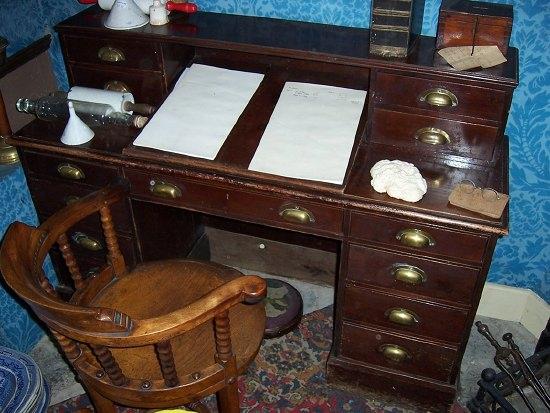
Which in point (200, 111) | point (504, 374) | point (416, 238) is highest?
point (200, 111)

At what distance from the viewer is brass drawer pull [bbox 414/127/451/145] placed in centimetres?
194

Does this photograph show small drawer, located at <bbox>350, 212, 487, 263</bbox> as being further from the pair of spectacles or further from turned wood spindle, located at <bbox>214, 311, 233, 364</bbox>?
turned wood spindle, located at <bbox>214, 311, 233, 364</bbox>

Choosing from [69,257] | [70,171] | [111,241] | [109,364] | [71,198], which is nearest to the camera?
[109,364]

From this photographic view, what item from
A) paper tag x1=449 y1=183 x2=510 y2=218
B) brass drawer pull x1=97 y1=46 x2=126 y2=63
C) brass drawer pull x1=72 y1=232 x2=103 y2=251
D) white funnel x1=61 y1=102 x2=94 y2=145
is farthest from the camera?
brass drawer pull x1=72 y1=232 x2=103 y2=251

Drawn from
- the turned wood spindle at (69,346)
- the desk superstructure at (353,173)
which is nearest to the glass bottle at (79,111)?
the desk superstructure at (353,173)

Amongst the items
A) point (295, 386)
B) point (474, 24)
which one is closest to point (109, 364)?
point (295, 386)

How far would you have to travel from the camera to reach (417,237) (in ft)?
6.05

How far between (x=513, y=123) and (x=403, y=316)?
834 mm

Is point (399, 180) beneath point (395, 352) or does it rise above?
above

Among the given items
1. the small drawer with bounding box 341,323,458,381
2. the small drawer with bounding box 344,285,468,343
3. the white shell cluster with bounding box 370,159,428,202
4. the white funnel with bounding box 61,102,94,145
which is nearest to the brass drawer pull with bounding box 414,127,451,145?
the white shell cluster with bounding box 370,159,428,202

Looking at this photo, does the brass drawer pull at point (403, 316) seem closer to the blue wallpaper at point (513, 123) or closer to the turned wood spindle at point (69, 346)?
the blue wallpaper at point (513, 123)

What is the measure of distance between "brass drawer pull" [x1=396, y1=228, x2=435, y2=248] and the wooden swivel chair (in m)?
0.53

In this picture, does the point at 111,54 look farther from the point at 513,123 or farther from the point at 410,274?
the point at 513,123

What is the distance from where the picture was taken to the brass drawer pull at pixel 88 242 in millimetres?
→ 2383
